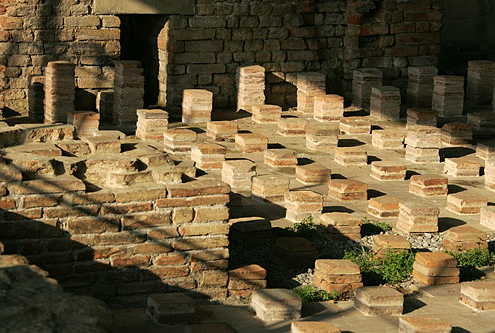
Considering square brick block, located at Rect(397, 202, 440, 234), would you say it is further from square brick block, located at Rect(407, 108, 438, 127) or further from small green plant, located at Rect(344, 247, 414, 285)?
square brick block, located at Rect(407, 108, 438, 127)

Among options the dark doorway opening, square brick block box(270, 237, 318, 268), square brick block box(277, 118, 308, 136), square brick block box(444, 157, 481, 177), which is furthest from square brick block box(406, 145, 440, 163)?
the dark doorway opening

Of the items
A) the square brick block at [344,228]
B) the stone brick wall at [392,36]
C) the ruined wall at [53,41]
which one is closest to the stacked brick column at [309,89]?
the stone brick wall at [392,36]

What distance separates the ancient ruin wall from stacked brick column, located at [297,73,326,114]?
50 cm

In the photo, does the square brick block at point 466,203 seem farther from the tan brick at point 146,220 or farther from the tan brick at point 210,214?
the tan brick at point 146,220

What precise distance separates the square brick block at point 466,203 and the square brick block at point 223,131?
4185 mm

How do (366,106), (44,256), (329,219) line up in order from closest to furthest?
(44,256) → (329,219) → (366,106)

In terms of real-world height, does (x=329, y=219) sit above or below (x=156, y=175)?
below

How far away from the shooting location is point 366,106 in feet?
58.1

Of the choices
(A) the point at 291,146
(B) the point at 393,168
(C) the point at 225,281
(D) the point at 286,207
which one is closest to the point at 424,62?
(A) the point at 291,146

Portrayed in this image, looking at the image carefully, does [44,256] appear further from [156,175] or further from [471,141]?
[471,141]

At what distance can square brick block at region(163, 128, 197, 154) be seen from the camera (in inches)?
545

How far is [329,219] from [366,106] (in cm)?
751

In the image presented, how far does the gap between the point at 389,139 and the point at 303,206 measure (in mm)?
4458

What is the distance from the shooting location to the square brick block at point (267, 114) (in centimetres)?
1634
